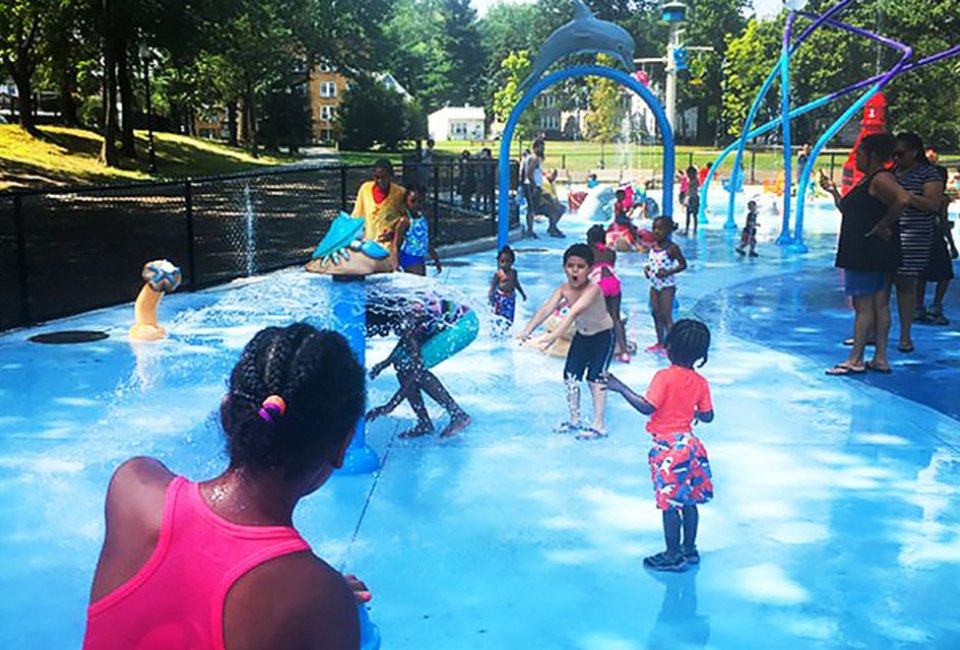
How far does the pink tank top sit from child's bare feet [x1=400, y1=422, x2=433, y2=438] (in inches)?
187

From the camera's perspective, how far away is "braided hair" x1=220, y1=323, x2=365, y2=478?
5.73 ft

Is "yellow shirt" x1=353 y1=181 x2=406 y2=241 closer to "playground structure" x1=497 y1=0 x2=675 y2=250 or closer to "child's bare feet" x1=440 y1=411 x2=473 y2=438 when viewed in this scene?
"child's bare feet" x1=440 y1=411 x2=473 y2=438

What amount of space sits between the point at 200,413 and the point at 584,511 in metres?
3.11

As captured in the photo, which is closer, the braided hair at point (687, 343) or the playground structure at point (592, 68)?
the braided hair at point (687, 343)

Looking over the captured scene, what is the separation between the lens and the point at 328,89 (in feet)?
361

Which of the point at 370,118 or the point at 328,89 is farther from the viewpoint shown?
the point at 328,89

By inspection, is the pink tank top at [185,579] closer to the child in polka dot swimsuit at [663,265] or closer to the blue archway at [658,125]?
the child in polka dot swimsuit at [663,265]

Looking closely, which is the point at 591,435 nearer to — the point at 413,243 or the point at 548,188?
the point at 413,243

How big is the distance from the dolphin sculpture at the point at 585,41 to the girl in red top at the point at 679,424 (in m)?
8.33

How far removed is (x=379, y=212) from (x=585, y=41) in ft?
17.5

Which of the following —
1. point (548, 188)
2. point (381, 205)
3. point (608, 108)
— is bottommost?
point (381, 205)

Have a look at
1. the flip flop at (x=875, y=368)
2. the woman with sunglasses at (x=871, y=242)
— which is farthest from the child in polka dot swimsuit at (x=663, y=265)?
the flip flop at (x=875, y=368)

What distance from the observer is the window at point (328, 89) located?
109625 mm

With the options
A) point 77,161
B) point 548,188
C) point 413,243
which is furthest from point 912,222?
point 77,161
